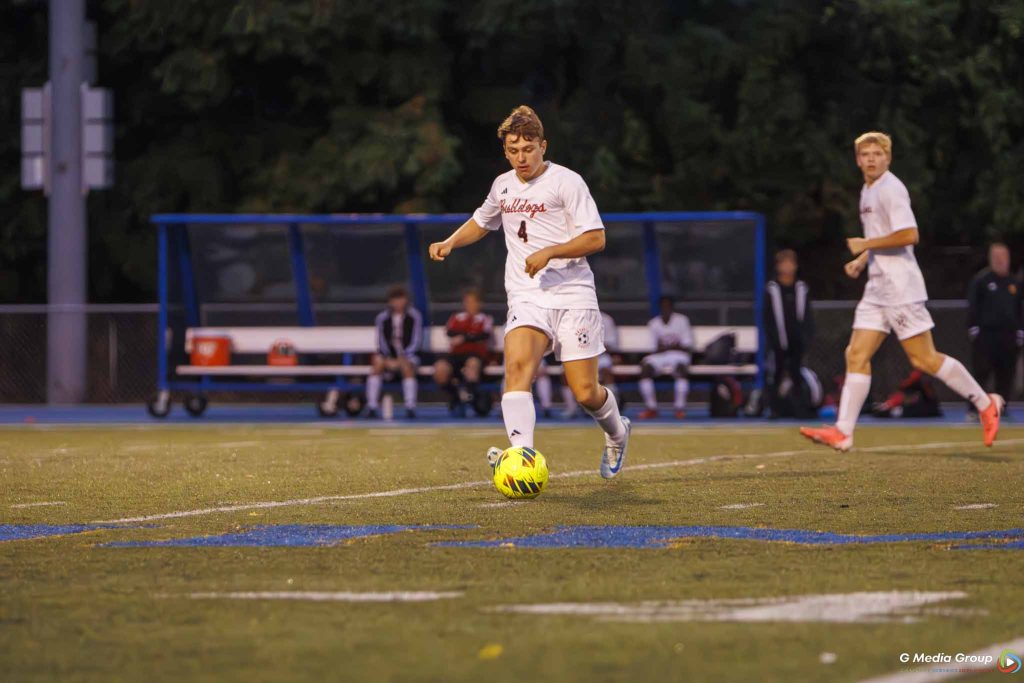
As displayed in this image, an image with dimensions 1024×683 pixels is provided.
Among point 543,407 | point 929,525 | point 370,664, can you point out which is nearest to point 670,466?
point 929,525

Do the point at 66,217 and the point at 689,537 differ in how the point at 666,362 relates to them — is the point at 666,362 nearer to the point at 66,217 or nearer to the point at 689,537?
the point at 66,217

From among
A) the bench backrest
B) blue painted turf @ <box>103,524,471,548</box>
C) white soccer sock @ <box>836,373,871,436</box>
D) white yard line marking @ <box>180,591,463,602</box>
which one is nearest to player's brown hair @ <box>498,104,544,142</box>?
blue painted turf @ <box>103,524,471,548</box>

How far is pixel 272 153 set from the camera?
29.5 meters

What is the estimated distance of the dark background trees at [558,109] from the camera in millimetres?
27953

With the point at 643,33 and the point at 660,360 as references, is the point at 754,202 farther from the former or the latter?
the point at 660,360

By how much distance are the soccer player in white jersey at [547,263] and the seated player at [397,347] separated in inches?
467

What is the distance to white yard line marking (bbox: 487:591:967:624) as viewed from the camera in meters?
5.95

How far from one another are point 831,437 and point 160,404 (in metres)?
12.0

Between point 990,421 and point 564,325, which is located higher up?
point 564,325

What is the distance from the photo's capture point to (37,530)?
884 centimetres

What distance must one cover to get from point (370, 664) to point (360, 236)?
64.4ft

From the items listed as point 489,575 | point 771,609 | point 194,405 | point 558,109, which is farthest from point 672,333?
point 771,609

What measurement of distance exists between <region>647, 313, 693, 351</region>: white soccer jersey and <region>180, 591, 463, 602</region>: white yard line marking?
1637cm

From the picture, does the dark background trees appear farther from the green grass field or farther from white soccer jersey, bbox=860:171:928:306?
the green grass field
